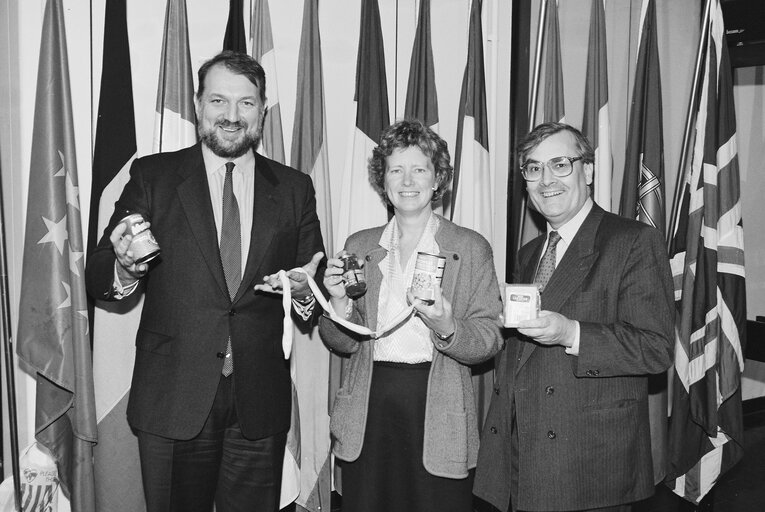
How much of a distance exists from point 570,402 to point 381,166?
1.12m

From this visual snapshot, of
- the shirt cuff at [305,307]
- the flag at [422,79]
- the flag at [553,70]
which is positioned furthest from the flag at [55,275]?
the flag at [553,70]

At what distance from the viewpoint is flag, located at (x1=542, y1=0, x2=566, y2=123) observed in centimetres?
369

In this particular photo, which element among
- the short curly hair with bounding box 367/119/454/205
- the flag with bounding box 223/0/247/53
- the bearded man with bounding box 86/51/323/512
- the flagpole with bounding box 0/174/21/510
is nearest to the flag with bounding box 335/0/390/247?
the flag with bounding box 223/0/247/53

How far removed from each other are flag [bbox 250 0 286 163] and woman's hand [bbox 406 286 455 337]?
1356mm

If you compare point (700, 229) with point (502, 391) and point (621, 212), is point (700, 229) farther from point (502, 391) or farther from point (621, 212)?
point (502, 391)

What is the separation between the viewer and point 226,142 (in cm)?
221

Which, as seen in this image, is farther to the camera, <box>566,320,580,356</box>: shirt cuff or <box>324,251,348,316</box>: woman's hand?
<box>324,251,348,316</box>: woman's hand

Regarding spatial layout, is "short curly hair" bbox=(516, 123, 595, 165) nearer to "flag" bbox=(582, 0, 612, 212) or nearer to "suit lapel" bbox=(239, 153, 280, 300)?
"suit lapel" bbox=(239, 153, 280, 300)

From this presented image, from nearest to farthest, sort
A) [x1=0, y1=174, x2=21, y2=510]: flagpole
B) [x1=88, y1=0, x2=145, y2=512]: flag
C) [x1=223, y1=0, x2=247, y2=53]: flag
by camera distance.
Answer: [x1=0, y1=174, x2=21, y2=510]: flagpole < [x1=88, y1=0, x2=145, y2=512]: flag < [x1=223, y1=0, x2=247, y2=53]: flag

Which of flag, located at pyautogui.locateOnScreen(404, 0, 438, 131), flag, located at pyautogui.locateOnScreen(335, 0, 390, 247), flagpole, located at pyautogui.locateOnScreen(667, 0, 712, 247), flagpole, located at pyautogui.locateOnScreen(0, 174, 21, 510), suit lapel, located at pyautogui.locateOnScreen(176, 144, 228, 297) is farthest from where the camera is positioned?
flagpole, located at pyautogui.locateOnScreen(667, 0, 712, 247)

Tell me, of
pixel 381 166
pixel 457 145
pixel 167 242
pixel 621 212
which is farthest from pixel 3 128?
pixel 621 212

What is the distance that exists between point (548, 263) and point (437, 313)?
0.43 metres

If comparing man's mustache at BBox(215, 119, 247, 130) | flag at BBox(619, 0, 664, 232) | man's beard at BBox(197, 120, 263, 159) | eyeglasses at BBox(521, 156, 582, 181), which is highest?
flag at BBox(619, 0, 664, 232)

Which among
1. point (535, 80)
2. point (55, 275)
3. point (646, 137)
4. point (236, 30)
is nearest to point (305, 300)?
point (55, 275)
